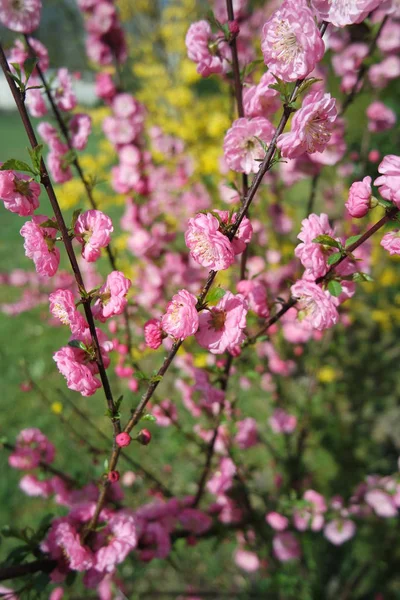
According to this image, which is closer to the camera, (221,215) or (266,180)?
(221,215)

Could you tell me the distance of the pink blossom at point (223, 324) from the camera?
84 cm


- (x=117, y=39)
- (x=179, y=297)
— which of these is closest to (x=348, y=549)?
(x=179, y=297)

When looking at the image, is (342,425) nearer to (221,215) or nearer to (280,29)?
(221,215)

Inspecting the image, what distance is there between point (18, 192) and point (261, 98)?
0.55m

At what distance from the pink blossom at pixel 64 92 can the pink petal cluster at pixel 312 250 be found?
0.82 metres

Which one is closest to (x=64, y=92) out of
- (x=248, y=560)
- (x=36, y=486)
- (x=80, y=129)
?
(x=80, y=129)

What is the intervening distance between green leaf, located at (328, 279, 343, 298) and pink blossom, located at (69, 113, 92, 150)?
90cm

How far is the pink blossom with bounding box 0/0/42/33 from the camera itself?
1.08 m

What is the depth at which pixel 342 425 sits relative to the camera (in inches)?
107

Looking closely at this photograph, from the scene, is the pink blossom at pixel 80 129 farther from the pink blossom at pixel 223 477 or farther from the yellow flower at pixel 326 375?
the yellow flower at pixel 326 375

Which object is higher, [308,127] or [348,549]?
[308,127]

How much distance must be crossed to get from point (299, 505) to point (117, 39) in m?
1.95

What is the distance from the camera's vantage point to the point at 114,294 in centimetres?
82

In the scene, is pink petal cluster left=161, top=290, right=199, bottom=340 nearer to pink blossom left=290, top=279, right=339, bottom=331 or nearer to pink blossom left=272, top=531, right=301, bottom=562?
pink blossom left=290, top=279, right=339, bottom=331
